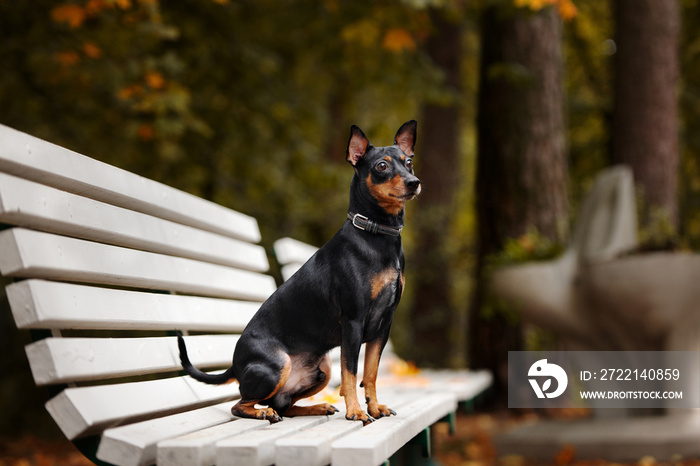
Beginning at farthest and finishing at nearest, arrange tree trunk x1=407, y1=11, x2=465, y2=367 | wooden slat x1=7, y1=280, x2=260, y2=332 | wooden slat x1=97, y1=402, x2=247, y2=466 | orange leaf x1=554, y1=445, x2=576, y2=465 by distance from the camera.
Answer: tree trunk x1=407, y1=11, x2=465, y2=367, orange leaf x1=554, y1=445, x2=576, y2=465, wooden slat x1=7, y1=280, x2=260, y2=332, wooden slat x1=97, y1=402, x2=247, y2=466

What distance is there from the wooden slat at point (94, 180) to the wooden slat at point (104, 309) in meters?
0.37

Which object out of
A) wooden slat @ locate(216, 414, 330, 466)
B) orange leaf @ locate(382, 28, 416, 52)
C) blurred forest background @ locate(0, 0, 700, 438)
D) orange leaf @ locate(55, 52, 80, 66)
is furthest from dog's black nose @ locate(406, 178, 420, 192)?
orange leaf @ locate(55, 52, 80, 66)

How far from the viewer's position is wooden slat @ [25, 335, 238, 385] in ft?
6.53

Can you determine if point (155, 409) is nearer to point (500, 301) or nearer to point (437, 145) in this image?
point (500, 301)

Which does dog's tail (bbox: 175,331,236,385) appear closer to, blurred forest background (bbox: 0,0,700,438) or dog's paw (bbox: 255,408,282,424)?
dog's paw (bbox: 255,408,282,424)

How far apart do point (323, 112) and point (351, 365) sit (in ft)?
27.4

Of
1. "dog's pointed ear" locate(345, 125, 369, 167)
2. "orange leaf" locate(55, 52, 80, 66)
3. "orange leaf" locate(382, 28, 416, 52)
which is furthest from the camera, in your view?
"orange leaf" locate(382, 28, 416, 52)

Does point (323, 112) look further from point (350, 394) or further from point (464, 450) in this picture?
point (350, 394)

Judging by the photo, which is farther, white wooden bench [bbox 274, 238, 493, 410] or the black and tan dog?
white wooden bench [bbox 274, 238, 493, 410]

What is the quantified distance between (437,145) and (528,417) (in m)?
4.60

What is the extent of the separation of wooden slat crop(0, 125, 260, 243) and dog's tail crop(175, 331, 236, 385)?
0.61m

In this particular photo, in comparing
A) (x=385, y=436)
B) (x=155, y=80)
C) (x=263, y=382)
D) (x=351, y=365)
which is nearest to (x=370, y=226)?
(x=351, y=365)

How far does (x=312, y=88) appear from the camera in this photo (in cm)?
1148

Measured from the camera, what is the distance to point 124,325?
7.96 ft
